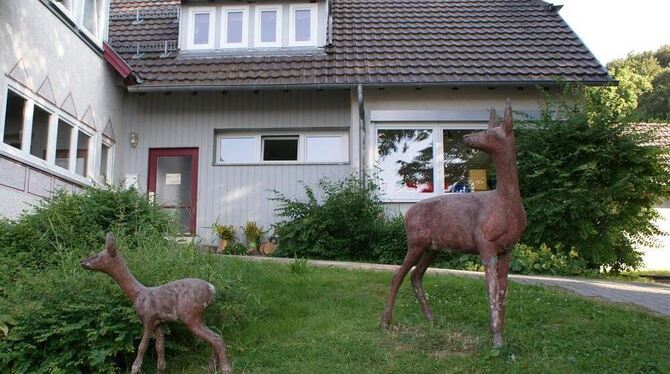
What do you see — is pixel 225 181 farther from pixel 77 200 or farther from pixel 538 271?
pixel 538 271

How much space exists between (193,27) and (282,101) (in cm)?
330

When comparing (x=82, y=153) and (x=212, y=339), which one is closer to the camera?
(x=212, y=339)

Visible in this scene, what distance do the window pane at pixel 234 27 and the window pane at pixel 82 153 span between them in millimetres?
4652

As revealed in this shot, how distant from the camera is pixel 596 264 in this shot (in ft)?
37.8

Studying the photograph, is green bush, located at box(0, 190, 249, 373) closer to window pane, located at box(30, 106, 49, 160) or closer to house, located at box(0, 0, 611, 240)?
window pane, located at box(30, 106, 49, 160)

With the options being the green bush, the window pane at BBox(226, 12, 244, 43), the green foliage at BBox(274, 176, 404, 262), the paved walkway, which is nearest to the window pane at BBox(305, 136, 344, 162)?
the green foliage at BBox(274, 176, 404, 262)

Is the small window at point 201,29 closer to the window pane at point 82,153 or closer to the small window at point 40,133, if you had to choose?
the window pane at point 82,153

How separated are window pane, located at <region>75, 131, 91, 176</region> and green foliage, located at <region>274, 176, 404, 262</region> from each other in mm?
4394

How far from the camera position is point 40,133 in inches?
440

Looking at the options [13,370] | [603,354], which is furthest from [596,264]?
[13,370]

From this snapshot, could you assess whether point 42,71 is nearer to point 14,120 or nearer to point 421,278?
point 14,120

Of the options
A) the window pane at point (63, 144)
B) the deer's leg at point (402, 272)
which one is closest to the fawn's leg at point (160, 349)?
the deer's leg at point (402, 272)

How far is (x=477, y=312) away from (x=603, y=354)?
5.12ft

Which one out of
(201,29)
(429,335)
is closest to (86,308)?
(429,335)
